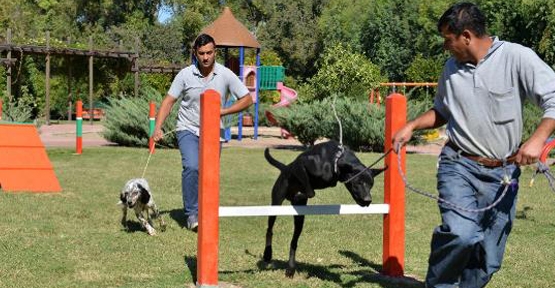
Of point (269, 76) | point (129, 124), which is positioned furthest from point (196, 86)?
point (269, 76)

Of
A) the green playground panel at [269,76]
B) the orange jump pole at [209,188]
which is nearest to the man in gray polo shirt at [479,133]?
the orange jump pole at [209,188]

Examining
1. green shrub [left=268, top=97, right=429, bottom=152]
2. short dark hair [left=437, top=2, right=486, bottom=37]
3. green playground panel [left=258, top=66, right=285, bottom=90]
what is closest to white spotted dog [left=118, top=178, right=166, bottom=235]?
short dark hair [left=437, top=2, right=486, bottom=37]

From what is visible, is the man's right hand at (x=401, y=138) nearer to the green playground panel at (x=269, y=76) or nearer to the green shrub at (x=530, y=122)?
the green shrub at (x=530, y=122)

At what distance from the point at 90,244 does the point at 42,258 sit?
723mm

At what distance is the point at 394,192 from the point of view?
19.5 feet

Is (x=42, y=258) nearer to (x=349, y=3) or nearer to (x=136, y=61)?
(x=136, y=61)

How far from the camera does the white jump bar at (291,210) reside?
211 inches

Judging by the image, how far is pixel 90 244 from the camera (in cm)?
729

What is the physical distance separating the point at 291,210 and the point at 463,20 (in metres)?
1.89

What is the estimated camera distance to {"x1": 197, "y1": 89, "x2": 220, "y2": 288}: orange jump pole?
17.4 feet

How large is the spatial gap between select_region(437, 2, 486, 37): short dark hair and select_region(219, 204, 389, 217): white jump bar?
167cm

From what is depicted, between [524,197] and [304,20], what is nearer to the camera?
[524,197]

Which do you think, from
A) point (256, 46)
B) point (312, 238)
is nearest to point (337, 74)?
point (256, 46)

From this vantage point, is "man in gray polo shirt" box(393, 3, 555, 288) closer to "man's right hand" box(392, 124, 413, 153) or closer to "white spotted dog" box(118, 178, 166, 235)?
"man's right hand" box(392, 124, 413, 153)
